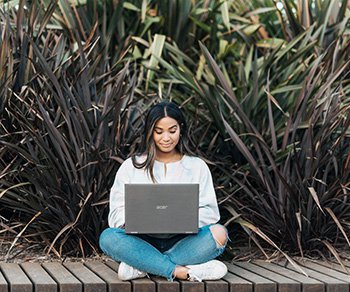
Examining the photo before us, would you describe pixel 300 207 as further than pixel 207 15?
No

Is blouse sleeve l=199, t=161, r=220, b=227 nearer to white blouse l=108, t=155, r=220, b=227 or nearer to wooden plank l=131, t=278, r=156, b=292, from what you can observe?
white blouse l=108, t=155, r=220, b=227

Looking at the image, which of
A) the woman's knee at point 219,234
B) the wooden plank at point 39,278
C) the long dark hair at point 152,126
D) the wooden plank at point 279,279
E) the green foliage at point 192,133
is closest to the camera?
the wooden plank at point 39,278

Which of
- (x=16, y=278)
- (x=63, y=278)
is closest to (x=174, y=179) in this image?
(x=63, y=278)

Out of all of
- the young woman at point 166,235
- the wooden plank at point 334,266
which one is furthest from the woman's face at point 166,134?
the wooden plank at point 334,266

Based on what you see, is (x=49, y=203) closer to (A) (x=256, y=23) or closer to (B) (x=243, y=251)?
(B) (x=243, y=251)

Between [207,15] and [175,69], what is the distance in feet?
4.49

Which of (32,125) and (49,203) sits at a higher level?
(32,125)

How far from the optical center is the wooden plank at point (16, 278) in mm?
5301

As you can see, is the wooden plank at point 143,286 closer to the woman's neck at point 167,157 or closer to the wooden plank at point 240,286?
the wooden plank at point 240,286

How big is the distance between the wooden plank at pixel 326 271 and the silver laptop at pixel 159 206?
96cm

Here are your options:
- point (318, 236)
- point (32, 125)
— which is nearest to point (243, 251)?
point (318, 236)

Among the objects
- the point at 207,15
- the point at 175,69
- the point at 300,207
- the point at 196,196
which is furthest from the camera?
the point at 207,15

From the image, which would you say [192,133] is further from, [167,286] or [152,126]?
[167,286]

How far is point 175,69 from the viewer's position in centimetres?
738
